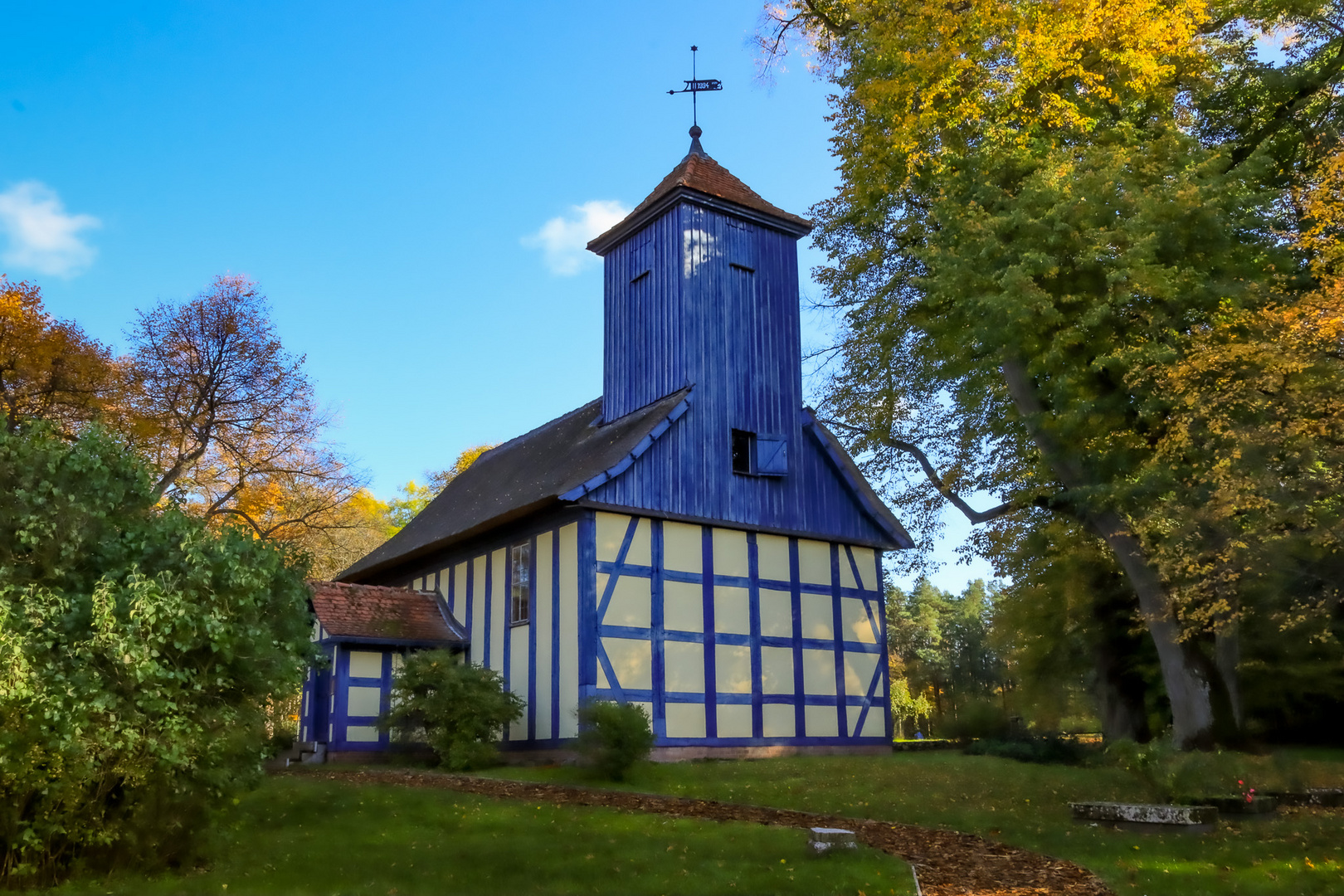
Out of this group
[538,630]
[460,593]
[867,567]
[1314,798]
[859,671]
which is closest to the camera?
[1314,798]

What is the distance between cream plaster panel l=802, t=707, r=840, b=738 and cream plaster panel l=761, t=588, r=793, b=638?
1.52 meters

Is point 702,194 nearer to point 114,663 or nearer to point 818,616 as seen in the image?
point 818,616

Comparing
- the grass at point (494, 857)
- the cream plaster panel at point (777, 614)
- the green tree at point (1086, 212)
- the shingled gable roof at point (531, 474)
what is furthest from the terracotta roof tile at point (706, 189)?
the grass at point (494, 857)

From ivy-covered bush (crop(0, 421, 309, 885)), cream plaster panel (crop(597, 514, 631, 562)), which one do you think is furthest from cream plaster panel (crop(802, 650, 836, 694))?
ivy-covered bush (crop(0, 421, 309, 885))

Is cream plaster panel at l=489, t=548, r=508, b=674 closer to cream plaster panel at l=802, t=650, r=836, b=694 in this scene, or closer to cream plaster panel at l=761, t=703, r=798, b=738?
cream plaster panel at l=761, t=703, r=798, b=738

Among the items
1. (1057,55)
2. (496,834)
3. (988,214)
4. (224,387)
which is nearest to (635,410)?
(988,214)

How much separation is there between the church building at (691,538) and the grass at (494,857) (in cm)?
618

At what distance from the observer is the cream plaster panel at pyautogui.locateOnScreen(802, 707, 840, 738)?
2019 cm

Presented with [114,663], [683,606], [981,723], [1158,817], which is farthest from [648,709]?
[114,663]

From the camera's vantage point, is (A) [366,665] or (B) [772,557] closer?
(B) [772,557]

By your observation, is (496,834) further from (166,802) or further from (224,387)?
(224,387)

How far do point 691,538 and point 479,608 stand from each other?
16.5ft

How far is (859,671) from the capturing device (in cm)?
2125

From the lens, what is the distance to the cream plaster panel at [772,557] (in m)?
20.4
